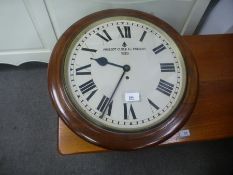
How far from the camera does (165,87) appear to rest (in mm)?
634

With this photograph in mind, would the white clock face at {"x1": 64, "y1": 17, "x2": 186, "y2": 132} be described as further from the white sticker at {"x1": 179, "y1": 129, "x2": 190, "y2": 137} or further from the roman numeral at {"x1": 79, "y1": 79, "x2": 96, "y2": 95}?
the white sticker at {"x1": 179, "y1": 129, "x2": 190, "y2": 137}

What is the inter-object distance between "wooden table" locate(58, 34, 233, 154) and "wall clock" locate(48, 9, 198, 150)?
0.32ft

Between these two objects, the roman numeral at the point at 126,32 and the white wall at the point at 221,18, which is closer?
the roman numeral at the point at 126,32

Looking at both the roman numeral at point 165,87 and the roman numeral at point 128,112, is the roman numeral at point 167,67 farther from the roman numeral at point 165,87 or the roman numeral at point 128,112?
the roman numeral at point 128,112

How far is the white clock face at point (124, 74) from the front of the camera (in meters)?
0.60

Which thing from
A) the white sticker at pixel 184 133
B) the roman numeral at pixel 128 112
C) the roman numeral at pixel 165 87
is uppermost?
the roman numeral at pixel 165 87

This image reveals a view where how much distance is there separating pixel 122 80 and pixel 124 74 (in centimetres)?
2

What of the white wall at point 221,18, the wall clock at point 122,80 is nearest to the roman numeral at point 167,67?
the wall clock at point 122,80

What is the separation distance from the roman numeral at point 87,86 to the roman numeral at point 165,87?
16cm

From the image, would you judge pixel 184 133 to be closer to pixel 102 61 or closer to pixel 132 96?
pixel 132 96

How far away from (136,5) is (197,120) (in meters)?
0.42

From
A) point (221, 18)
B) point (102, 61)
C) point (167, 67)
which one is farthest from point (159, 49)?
point (221, 18)

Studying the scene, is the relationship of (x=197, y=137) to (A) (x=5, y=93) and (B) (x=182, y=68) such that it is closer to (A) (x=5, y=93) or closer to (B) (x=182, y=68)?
(B) (x=182, y=68)

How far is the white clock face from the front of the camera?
0.60 meters
